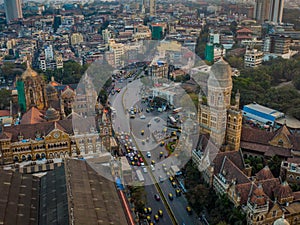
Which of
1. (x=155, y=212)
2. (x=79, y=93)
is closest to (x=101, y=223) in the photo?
(x=155, y=212)

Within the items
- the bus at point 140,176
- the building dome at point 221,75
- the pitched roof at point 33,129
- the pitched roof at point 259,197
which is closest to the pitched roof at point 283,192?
the pitched roof at point 259,197

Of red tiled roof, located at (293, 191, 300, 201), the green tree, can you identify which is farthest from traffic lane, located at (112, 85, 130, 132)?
red tiled roof, located at (293, 191, 300, 201)

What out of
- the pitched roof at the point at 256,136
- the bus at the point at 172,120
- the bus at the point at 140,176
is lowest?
the bus at the point at 140,176

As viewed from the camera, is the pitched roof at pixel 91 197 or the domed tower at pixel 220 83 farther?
the domed tower at pixel 220 83

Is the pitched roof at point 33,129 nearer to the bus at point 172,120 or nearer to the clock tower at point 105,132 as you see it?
the clock tower at point 105,132

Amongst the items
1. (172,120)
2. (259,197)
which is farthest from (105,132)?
(259,197)

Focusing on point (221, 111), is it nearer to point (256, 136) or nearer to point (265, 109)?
point (256, 136)

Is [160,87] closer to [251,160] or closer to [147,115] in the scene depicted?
[147,115]
